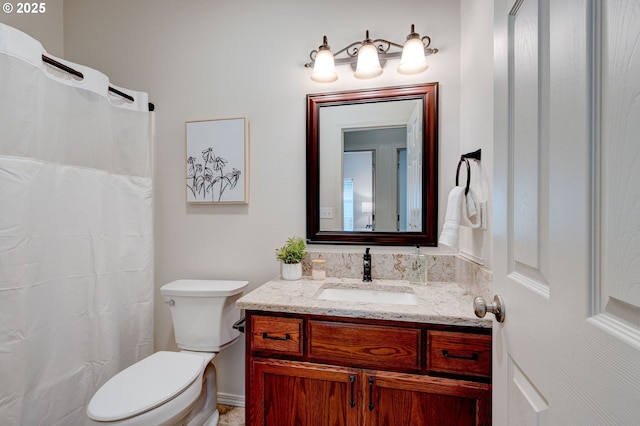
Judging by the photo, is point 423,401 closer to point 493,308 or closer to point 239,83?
point 493,308

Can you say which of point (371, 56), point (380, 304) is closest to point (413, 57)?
point (371, 56)

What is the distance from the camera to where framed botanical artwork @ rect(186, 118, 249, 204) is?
A: 186cm

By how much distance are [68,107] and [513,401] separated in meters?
2.08

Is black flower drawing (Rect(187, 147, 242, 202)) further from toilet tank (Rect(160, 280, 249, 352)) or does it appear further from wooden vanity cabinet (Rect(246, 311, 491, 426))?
wooden vanity cabinet (Rect(246, 311, 491, 426))

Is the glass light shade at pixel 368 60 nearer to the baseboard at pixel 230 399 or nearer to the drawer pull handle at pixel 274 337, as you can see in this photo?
the drawer pull handle at pixel 274 337

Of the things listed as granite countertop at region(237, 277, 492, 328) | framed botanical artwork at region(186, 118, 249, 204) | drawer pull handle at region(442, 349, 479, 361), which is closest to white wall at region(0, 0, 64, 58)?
framed botanical artwork at region(186, 118, 249, 204)

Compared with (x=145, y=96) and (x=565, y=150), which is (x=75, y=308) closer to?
(x=145, y=96)

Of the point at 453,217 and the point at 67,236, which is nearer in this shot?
the point at 453,217

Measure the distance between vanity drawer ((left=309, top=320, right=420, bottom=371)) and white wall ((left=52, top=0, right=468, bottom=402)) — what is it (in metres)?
0.69

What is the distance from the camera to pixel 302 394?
1257 millimetres

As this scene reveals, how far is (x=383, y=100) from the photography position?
1697 millimetres

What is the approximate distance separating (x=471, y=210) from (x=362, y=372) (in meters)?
0.81

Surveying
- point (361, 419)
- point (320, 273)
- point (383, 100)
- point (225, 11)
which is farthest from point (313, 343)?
point (225, 11)

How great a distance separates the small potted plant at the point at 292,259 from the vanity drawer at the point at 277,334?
404 millimetres
